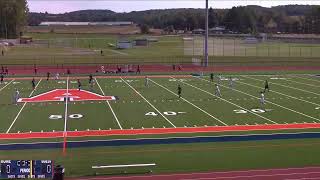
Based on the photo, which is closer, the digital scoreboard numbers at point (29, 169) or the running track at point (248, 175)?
the digital scoreboard numbers at point (29, 169)

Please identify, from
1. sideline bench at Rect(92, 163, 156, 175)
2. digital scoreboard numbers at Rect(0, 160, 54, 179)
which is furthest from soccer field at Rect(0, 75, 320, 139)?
digital scoreboard numbers at Rect(0, 160, 54, 179)

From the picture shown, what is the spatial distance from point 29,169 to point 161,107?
1576 centimetres

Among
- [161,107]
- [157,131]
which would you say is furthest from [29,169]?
[161,107]

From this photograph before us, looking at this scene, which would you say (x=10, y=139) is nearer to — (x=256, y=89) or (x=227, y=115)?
(x=227, y=115)

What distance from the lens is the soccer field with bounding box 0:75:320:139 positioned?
24562mm

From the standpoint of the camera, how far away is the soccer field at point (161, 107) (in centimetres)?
2456

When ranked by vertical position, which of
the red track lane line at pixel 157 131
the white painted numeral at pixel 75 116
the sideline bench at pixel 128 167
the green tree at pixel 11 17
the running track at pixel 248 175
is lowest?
the running track at pixel 248 175

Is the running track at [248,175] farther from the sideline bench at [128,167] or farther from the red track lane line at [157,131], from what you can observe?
the red track lane line at [157,131]

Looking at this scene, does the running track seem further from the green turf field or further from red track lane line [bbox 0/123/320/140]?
red track lane line [bbox 0/123/320/140]

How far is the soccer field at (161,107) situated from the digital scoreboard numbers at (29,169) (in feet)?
26.3

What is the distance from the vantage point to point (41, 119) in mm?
26094

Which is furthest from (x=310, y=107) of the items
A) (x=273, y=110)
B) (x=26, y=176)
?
(x=26, y=176)

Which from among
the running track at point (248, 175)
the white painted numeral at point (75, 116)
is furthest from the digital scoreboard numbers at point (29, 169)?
the white painted numeral at point (75, 116)

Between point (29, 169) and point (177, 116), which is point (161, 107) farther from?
point (29, 169)
